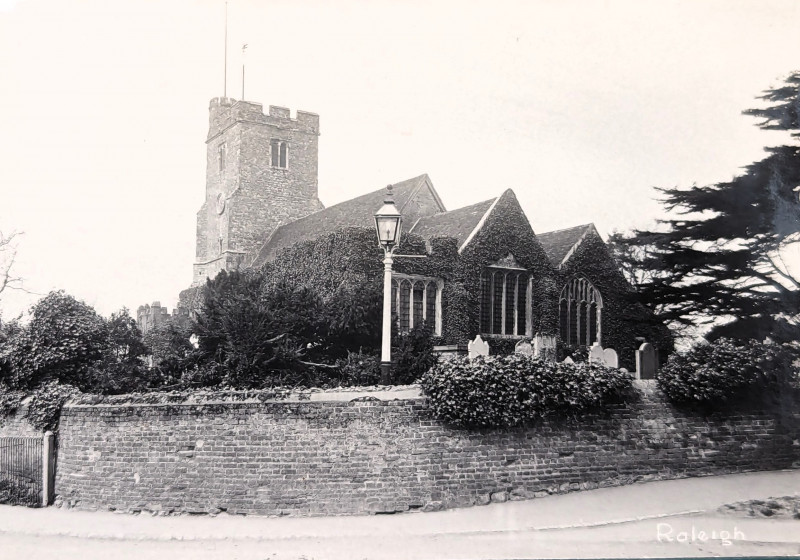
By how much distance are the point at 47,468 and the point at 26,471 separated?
2.09ft

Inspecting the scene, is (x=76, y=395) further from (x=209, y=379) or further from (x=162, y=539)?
(x=162, y=539)

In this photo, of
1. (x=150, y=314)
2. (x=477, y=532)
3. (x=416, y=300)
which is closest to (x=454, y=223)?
(x=416, y=300)

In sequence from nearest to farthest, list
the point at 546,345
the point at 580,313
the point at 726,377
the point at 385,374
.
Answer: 1. the point at 385,374
2. the point at 726,377
3. the point at 546,345
4. the point at 580,313

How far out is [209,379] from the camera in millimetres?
16938

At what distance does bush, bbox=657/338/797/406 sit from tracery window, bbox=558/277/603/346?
12453 mm

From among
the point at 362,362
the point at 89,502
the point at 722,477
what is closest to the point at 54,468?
the point at 89,502

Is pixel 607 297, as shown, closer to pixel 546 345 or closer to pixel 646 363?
pixel 546 345

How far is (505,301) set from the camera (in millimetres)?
25156

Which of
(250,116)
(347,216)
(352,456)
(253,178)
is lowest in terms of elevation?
(352,456)

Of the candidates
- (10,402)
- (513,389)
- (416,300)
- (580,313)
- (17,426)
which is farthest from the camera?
(580,313)

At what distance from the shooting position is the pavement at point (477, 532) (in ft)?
32.4

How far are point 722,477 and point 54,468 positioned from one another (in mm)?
12612

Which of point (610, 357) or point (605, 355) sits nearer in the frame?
point (610, 357)

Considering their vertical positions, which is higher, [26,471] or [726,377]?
[726,377]
